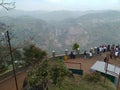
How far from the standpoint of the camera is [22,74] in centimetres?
1822

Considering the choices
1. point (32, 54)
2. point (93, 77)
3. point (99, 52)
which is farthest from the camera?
point (99, 52)

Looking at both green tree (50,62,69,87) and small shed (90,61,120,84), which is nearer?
green tree (50,62,69,87)

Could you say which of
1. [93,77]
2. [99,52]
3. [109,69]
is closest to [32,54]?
[93,77]

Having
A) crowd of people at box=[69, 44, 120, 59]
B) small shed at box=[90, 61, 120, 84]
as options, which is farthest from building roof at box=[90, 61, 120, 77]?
crowd of people at box=[69, 44, 120, 59]

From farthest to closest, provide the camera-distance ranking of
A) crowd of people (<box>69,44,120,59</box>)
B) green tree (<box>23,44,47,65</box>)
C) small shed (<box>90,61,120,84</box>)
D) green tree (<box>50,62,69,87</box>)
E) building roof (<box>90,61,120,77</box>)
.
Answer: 1. crowd of people (<box>69,44,120,59</box>)
2. building roof (<box>90,61,120,77</box>)
3. small shed (<box>90,61,120,84</box>)
4. green tree (<box>23,44,47,65</box>)
5. green tree (<box>50,62,69,87</box>)

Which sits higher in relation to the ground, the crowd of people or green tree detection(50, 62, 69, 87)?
green tree detection(50, 62, 69, 87)

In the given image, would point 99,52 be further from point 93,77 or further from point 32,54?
point 32,54

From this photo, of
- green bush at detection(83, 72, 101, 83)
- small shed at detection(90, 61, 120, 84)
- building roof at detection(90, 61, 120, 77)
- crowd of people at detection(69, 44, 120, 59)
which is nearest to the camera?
green bush at detection(83, 72, 101, 83)

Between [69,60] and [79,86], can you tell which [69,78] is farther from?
[69,60]

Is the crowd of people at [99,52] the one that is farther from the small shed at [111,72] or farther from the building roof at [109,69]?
the small shed at [111,72]

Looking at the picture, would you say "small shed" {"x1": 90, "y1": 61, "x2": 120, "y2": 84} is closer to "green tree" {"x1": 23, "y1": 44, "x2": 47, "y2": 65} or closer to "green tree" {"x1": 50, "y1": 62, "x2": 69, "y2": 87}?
"green tree" {"x1": 23, "y1": 44, "x2": 47, "y2": 65}

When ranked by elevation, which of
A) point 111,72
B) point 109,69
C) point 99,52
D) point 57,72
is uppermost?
point 57,72

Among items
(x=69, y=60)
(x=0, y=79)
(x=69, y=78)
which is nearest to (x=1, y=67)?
(x=0, y=79)

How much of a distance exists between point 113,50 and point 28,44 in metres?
9.33
